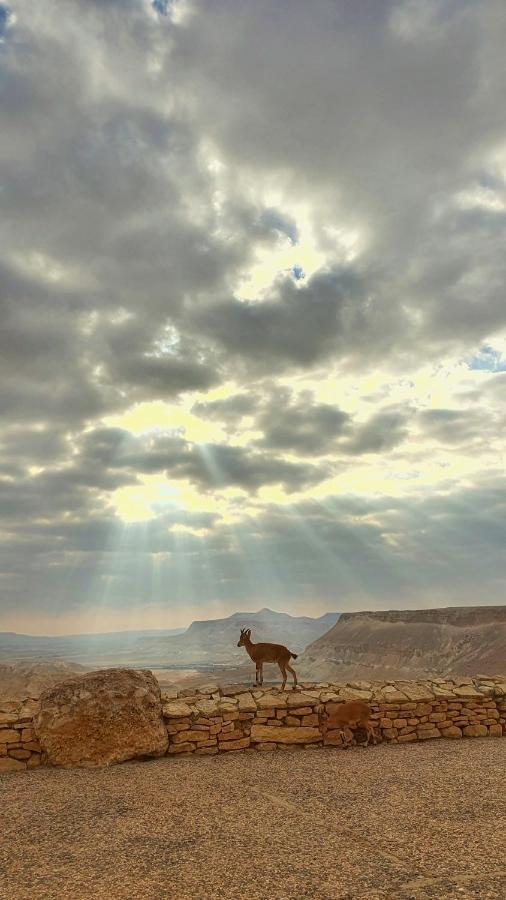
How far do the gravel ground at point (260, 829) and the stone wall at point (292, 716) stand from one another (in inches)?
28.4

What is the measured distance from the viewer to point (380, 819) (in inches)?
285

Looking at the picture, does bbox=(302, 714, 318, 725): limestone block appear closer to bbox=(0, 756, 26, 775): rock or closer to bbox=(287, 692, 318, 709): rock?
bbox=(287, 692, 318, 709): rock

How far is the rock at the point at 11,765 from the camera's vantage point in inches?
414

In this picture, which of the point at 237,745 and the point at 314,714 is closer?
the point at 237,745

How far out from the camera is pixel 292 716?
11.8 m

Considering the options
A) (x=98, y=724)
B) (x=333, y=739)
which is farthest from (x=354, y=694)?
(x=98, y=724)

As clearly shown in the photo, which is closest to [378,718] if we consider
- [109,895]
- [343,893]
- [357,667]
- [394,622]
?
[343,893]

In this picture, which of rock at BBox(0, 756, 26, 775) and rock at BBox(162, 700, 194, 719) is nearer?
rock at BBox(0, 756, 26, 775)

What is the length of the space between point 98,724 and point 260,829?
472cm

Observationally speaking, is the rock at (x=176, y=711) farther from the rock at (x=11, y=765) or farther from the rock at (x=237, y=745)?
the rock at (x=11, y=765)

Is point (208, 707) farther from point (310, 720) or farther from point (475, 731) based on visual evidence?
point (475, 731)

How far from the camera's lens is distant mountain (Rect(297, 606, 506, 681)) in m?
76.6

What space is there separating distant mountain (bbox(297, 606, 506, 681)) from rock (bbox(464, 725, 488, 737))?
200 feet

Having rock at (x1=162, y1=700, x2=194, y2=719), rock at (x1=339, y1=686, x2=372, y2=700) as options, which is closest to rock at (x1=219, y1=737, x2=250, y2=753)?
rock at (x1=162, y1=700, x2=194, y2=719)
